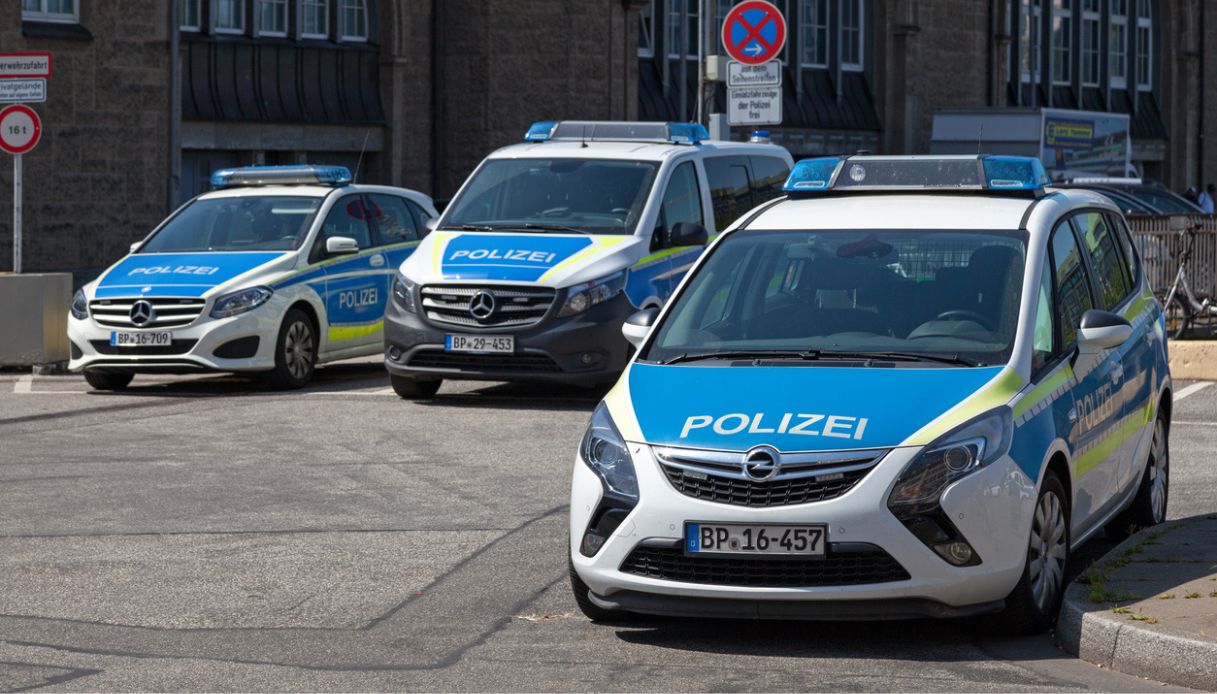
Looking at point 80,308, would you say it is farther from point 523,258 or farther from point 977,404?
point 977,404

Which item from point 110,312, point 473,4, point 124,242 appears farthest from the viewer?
point 473,4

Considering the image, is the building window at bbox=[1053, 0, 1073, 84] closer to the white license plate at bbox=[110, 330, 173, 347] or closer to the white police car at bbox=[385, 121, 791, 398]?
the white police car at bbox=[385, 121, 791, 398]

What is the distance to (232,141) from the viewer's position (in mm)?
31234

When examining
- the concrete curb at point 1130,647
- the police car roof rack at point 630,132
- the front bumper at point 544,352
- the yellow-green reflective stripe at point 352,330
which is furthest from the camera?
the yellow-green reflective stripe at point 352,330

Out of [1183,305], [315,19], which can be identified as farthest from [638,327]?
[315,19]

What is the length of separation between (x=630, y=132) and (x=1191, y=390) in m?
4.93

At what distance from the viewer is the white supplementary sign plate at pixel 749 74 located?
1939 cm

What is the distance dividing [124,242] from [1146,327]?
2203 cm

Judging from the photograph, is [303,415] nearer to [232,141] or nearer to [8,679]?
[8,679]

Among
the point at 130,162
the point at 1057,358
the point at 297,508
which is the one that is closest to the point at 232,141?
the point at 130,162

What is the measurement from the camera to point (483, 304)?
546 inches

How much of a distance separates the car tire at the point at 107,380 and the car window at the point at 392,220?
96.6 inches

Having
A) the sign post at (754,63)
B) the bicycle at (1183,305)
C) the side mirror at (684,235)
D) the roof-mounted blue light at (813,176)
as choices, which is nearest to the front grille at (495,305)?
the side mirror at (684,235)

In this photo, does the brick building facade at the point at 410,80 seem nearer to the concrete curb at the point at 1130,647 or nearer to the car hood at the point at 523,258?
the car hood at the point at 523,258
